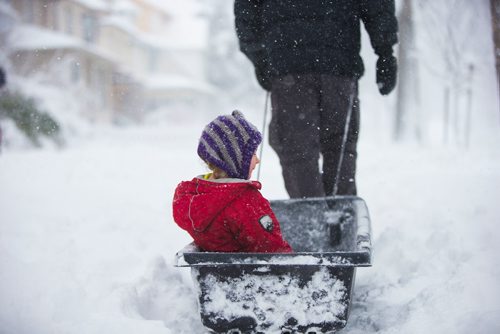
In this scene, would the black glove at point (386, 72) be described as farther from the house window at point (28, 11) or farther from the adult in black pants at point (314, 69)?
the house window at point (28, 11)

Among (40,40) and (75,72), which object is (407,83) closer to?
(40,40)

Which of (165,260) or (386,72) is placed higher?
(386,72)

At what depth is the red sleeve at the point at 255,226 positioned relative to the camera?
191 cm

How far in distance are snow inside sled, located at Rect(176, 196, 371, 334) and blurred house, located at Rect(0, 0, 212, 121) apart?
14.4 meters

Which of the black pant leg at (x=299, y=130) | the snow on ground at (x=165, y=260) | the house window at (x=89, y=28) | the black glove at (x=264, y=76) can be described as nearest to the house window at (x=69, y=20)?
the house window at (x=89, y=28)

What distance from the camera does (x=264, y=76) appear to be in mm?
3201

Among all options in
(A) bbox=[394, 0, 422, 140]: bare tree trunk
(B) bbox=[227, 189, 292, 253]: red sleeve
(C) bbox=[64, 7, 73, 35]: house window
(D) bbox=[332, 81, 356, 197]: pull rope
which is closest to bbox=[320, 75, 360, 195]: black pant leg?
(D) bbox=[332, 81, 356, 197]: pull rope

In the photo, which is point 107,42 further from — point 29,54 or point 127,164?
point 127,164

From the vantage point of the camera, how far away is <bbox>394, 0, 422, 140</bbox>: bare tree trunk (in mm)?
11164

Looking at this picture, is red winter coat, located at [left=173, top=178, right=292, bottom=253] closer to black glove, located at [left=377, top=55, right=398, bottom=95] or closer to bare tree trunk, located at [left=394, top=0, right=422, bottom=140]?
black glove, located at [left=377, top=55, right=398, bottom=95]

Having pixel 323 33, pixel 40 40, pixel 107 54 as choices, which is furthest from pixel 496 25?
pixel 107 54

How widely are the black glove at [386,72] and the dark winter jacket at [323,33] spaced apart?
0.04 m

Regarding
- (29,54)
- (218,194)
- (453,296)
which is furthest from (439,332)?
(29,54)

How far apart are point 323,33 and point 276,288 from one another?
1587mm
